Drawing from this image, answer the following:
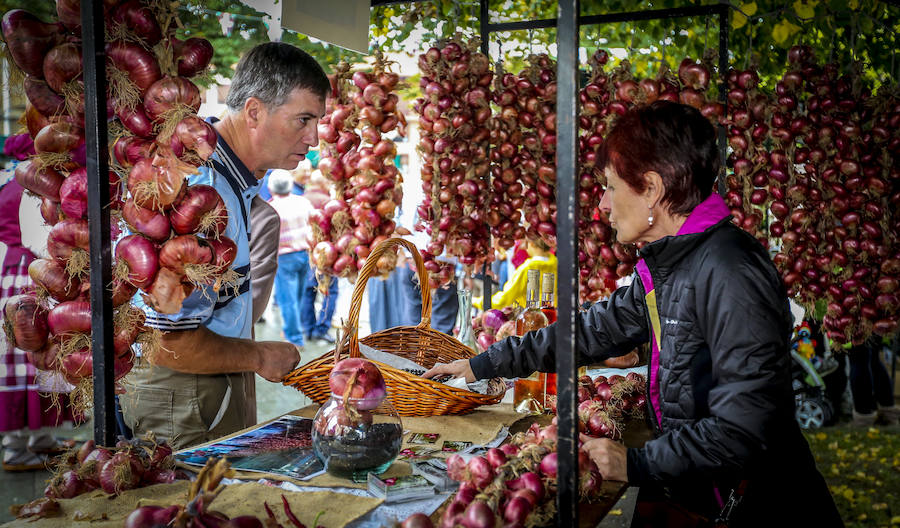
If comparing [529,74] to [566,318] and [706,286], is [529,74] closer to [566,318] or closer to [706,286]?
[706,286]

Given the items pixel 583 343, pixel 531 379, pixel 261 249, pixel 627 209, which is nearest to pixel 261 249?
pixel 261 249

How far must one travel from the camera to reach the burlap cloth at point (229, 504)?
Result: 1296 mm

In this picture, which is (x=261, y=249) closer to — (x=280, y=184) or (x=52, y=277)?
(x=52, y=277)

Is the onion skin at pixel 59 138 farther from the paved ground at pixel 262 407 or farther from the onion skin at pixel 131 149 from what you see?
the paved ground at pixel 262 407

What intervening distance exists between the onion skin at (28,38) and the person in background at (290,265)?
6634 millimetres

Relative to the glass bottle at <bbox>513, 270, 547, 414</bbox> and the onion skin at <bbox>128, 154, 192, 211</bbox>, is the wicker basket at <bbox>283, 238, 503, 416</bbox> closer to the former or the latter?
the glass bottle at <bbox>513, 270, 547, 414</bbox>

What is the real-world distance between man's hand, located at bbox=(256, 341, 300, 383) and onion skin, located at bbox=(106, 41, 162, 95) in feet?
3.10

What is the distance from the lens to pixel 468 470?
134cm

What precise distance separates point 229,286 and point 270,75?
0.72m

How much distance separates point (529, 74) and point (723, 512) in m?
2.42

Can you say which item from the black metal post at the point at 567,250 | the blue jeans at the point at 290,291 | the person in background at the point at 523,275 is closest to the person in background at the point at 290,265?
the blue jeans at the point at 290,291

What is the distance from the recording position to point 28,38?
1.48 m

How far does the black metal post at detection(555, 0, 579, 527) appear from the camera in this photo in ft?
3.79

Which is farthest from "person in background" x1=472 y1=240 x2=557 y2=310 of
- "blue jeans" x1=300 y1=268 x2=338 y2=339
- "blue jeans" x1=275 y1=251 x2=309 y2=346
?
"blue jeans" x1=275 y1=251 x2=309 y2=346
